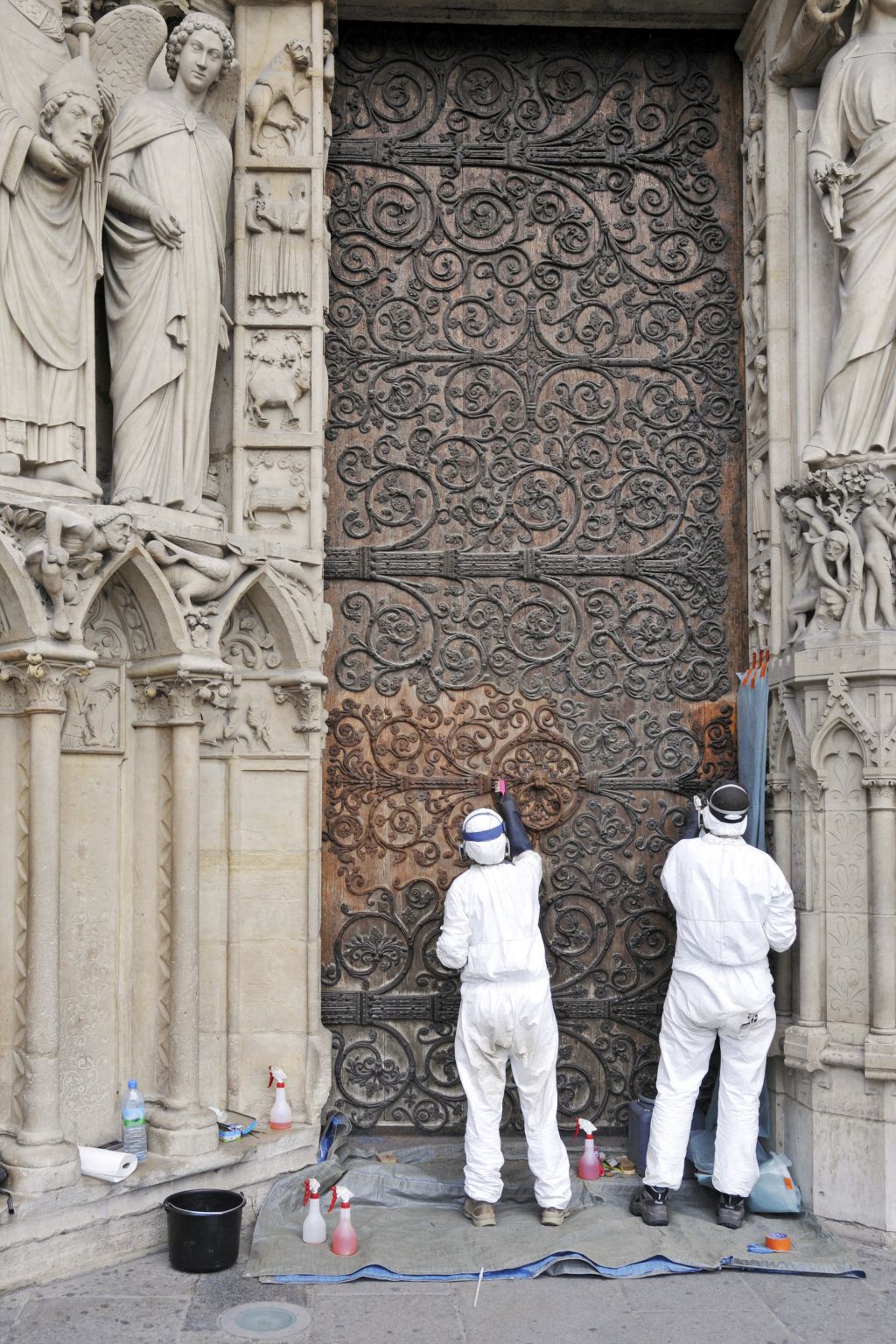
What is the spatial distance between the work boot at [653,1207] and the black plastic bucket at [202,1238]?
1532 mm

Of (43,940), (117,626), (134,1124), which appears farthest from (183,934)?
(117,626)

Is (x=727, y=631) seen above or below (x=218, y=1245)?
above

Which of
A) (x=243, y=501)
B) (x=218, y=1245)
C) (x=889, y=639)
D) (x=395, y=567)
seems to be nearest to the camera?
(x=218, y=1245)

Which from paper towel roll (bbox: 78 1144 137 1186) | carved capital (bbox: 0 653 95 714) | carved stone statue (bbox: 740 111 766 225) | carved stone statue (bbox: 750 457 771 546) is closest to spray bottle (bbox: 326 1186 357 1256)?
paper towel roll (bbox: 78 1144 137 1186)

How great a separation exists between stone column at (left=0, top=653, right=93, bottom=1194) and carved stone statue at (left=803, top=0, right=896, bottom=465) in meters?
3.21

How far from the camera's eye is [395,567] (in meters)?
5.86

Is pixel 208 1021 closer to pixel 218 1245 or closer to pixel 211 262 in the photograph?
pixel 218 1245

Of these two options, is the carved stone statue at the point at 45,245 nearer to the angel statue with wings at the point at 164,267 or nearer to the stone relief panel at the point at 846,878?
the angel statue with wings at the point at 164,267

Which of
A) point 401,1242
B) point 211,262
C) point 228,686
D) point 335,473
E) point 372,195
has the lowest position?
point 401,1242

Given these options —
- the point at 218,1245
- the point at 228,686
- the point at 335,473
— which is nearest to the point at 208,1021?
the point at 218,1245

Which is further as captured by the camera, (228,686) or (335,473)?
(335,473)

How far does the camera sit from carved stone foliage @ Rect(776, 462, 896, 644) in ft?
16.5

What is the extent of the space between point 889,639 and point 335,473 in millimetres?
2571

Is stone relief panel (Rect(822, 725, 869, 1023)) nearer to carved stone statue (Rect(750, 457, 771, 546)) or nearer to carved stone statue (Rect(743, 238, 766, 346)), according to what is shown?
carved stone statue (Rect(750, 457, 771, 546))
